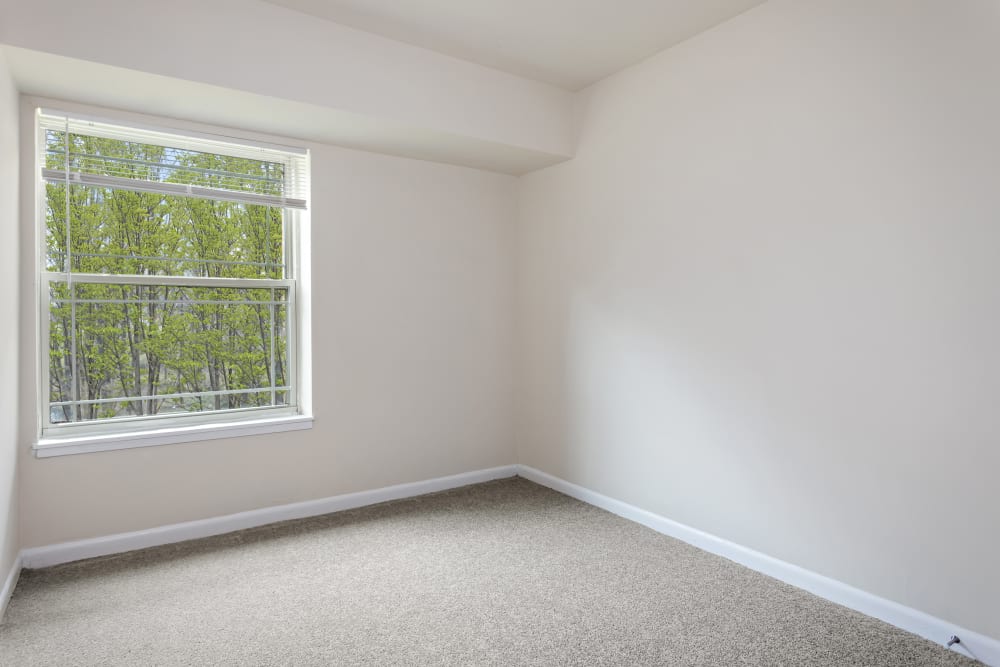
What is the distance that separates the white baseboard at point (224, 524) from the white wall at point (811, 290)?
3.46 feet

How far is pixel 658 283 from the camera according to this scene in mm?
3252

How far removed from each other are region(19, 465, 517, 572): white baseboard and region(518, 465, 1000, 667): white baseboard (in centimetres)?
108

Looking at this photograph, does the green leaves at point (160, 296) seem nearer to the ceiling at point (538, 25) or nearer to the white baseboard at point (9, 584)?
the white baseboard at point (9, 584)

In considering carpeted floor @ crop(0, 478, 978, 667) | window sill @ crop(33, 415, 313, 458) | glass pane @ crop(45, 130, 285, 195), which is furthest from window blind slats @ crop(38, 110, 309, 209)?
carpeted floor @ crop(0, 478, 978, 667)

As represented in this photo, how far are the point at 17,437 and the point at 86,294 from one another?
2.39 feet

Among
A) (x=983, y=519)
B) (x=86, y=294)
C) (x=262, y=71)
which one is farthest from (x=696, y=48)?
(x=86, y=294)

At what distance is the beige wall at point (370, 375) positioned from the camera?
9.52 ft

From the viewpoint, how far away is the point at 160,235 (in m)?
3.14

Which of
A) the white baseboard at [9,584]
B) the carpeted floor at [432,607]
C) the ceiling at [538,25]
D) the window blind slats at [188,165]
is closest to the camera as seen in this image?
the carpeted floor at [432,607]

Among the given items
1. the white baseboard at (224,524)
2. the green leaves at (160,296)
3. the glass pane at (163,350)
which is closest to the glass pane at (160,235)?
the green leaves at (160,296)

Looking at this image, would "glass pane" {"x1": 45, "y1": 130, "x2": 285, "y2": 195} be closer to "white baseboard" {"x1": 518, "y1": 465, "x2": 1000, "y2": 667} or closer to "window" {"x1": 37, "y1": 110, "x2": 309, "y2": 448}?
"window" {"x1": 37, "y1": 110, "x2": 309, "y2": 448}

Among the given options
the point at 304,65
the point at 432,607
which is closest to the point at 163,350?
the point at 304,65

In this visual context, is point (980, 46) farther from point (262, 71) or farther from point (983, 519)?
point (262, 71)

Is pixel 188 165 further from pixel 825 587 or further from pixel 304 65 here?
pixel 825 587
